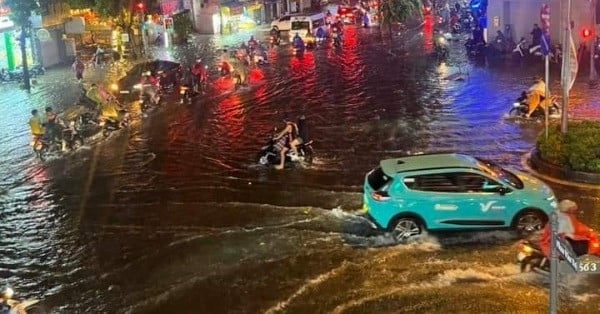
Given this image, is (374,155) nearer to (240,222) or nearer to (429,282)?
(240,222)

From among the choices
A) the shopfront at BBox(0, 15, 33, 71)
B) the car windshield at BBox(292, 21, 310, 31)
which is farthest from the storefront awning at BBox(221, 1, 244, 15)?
the shopfront at BBox(0, 15, 33, 71)

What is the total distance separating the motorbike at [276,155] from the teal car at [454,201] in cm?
590

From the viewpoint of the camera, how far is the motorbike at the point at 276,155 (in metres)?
19.5

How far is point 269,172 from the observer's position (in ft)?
62.7

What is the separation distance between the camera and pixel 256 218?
15500 mm

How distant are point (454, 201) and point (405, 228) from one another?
103cm

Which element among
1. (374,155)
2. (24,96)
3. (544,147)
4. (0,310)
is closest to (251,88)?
(24,96)

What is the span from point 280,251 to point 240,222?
2.00 m

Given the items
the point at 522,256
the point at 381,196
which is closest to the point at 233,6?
the point at 381,196

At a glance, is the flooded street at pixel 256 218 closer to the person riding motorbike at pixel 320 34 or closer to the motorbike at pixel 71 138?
the motorbike at pixel 71 138

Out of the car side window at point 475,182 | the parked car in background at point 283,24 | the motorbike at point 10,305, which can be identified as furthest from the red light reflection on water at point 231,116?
the parked car in background at point 283,24

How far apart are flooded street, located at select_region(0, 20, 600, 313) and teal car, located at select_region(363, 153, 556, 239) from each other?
1.27ft

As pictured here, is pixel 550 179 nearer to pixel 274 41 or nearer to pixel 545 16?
pixel 545 16

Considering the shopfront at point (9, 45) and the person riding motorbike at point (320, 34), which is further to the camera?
the person riding motorbike at point (320, 34)
